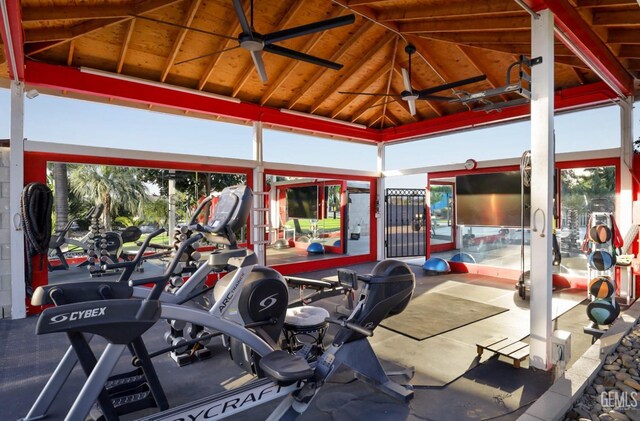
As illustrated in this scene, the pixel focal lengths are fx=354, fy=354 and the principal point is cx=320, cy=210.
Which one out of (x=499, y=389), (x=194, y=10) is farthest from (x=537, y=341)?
(x=194, y=10)

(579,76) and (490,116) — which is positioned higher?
(579,76)

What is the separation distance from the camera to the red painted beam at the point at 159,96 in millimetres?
4898

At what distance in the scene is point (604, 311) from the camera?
3.75 meters

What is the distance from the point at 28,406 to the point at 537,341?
403cm

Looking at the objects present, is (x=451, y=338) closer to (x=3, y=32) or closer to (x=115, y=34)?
(x=3, y=32)

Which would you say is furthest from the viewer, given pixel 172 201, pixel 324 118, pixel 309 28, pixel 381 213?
pixel 381 213

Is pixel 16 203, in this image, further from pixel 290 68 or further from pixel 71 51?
pixel 290 68

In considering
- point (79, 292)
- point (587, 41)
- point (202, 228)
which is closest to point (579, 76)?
point (587, 41)

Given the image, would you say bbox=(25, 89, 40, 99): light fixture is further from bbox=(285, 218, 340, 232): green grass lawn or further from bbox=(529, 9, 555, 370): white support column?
bbox=(285, 218, 340, 232): green grass lawn

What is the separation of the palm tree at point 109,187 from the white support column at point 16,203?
652mm

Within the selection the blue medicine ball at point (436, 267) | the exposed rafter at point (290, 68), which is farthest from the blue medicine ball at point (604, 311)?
the exposed rafter at point (290, 68)

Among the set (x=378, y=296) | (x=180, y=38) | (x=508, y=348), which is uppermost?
(x=180, y=38)

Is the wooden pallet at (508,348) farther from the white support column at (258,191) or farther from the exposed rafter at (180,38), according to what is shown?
the exposed rafter at (180,38)

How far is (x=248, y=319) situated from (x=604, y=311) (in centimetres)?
371
